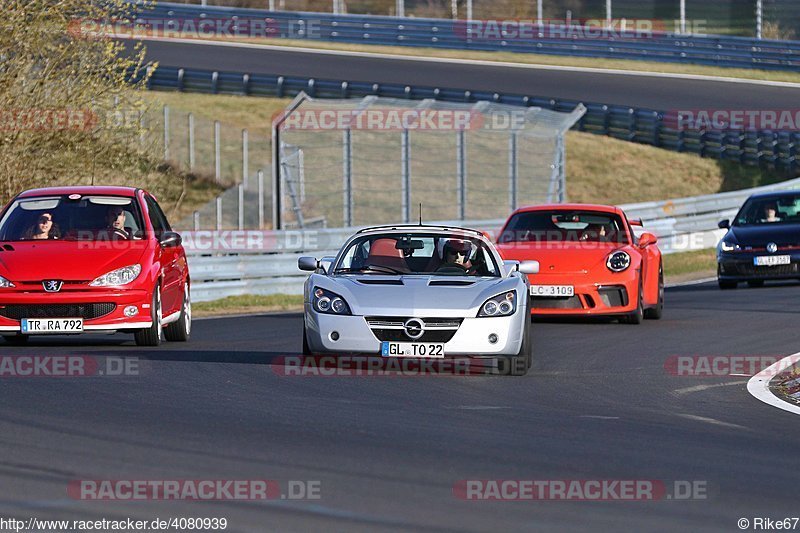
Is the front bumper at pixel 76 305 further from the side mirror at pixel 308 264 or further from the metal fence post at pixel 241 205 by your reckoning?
the metal fence post at pixel 241 205

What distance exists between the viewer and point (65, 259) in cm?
1411

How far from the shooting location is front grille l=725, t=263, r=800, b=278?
73.5 ft

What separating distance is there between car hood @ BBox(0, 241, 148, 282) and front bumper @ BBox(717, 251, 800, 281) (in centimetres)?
1056

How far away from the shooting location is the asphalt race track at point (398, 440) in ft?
21.6

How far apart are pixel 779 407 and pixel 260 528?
511cm

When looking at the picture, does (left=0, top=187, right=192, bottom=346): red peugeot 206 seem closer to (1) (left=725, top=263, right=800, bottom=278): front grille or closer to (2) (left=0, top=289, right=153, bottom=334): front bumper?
(2) (left=0, top=289, right=153, bottom=334): front bumper

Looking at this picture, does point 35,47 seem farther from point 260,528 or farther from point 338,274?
point 260,528

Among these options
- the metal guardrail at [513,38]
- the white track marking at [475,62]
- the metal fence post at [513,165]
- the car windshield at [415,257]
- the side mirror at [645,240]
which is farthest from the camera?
the metal guardrail at [513,38]

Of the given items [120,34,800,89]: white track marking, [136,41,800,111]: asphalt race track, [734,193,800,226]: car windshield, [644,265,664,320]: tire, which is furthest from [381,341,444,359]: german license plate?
[120,34,800,89]: white track marking

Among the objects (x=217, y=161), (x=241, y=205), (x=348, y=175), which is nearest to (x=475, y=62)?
(x=217, y=161)

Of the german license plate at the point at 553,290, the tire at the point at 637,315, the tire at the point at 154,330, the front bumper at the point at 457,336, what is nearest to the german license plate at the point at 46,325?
the tire at the point at 154,330

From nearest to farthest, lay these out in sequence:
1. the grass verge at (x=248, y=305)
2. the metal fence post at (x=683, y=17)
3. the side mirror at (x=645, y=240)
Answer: the side mirror at (x=645, y=240) < the grass verge at (x=248, y=305) < the metal fence post at (x=683, y=17)

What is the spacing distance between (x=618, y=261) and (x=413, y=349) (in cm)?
582

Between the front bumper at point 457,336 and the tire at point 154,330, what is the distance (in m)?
2.83
